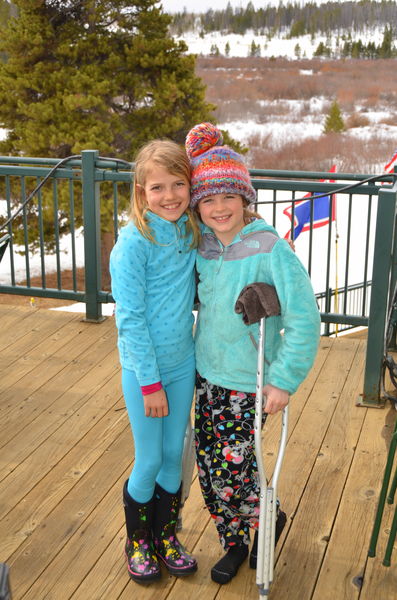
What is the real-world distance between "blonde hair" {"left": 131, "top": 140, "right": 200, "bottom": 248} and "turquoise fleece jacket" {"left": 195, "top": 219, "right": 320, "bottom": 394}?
2.8 inches

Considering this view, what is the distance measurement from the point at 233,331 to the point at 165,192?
473 mm

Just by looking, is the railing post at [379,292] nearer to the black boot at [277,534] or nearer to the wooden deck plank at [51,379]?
the black boot at [277,534]

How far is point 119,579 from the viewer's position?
2.44 m

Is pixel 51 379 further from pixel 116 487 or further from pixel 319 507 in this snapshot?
pixel 319 507

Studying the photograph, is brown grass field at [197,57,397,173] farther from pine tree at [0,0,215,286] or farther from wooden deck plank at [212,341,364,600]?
wooden deck plank at [212,341,364,600]

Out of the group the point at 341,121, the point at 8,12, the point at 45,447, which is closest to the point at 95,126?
the point at 45,447

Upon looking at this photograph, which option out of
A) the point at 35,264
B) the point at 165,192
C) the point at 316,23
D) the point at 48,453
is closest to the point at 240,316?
the point at 165,192

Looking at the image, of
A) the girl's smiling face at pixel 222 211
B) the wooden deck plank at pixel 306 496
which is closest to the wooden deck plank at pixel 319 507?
the wooden deck plank at pixel 306 496

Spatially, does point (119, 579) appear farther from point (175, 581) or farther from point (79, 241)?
point (79, 241)

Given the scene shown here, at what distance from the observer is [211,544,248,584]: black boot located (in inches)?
94.9

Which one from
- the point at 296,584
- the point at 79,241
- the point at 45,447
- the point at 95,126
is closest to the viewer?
the point at 296,584

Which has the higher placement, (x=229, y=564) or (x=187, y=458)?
(x=187, y=458)

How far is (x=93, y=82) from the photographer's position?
757 inches

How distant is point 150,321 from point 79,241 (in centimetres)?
2809
